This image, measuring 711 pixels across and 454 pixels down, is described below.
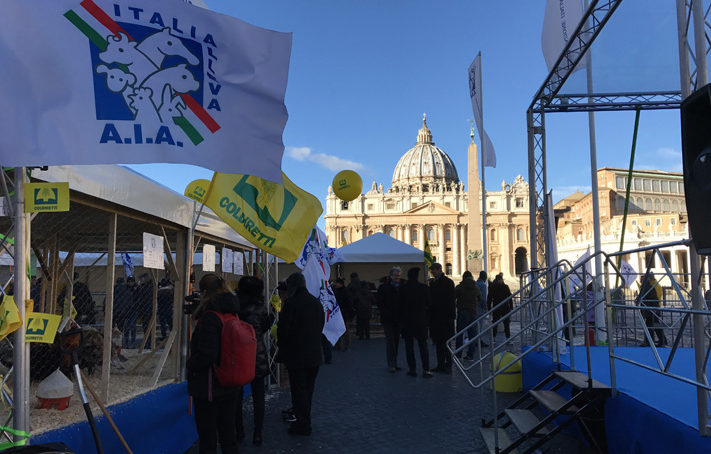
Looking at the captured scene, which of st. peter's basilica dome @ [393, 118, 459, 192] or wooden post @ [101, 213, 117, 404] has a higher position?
st. peter's basilica dome @ [393, 118, 459, 192]

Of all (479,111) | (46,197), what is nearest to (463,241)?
(479,111)

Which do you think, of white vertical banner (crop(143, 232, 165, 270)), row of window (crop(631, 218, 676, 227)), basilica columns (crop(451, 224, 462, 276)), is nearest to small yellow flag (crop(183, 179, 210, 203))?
white vertical banner (crop(143, 232, 165, 270))

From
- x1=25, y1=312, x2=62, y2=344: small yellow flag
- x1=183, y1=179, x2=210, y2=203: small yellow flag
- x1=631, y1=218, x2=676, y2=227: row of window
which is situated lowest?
x1=25, y1=312, x2=62, y2=344: small yellow flag

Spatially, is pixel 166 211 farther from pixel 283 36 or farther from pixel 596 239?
pixel 596 239

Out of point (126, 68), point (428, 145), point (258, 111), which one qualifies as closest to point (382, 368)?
point (258, 111)

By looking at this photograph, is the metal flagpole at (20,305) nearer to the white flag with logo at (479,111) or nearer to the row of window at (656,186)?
the white flag with logo at (479,111)

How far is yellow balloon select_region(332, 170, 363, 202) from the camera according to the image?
8156mm

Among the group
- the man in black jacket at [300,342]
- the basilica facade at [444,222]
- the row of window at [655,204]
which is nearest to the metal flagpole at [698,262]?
the man in black jacket at [300,342]

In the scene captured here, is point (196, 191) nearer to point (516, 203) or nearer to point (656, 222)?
point (656, 222)

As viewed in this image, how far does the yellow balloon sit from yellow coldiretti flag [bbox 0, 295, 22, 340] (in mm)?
5861

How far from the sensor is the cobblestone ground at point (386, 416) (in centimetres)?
488

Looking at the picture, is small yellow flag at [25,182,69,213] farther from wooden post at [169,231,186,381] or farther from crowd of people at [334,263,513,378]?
crowd of people at [334,263,513,378]

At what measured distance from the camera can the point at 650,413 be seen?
138 inches

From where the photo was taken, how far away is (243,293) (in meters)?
4.63
